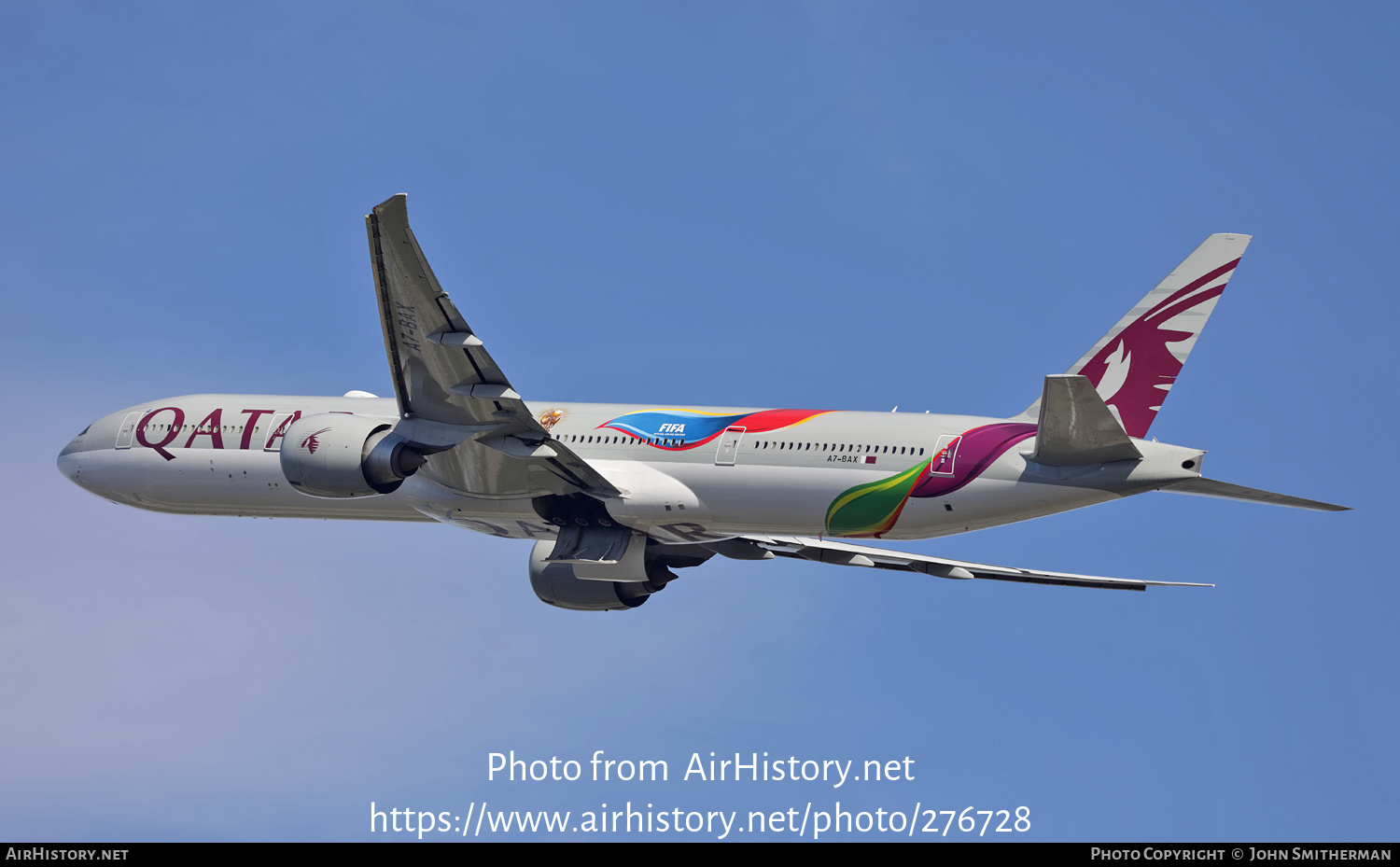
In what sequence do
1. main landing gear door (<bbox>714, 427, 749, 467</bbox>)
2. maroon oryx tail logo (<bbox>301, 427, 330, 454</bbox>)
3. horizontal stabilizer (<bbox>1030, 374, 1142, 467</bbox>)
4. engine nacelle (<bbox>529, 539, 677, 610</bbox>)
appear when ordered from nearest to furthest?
horizontal stabilizer (<bbox>1030, 374, 1142, 467</bbox>)
maroon oryx tail logo (<bbox>301, 427, 330, 454</bbox>)
main landing gear door (<bbox>714, 427, 749, 467</bbox>)
engine nacelle (<bbox>529, 539, 677, 610</bbox>)

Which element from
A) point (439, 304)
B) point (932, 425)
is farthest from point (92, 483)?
point (932, 425)

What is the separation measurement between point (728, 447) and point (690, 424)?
1.28 metres

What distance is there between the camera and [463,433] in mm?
31703

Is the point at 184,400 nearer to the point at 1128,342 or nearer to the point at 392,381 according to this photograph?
the point at 392,381

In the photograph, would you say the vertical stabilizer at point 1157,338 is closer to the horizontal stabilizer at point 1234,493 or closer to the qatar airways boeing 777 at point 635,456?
the qatar airways boeing 777 at point 635,456

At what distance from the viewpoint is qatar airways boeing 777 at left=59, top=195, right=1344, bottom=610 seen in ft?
98.7

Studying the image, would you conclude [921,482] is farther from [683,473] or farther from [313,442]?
[313,442]

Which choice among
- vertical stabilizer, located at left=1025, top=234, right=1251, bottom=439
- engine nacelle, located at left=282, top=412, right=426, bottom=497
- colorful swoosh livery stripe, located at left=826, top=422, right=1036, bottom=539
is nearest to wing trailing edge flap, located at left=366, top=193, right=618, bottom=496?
engine nacelle, located at left=282, top=412, right=426, bottom=497

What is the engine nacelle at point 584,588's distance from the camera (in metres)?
39.0

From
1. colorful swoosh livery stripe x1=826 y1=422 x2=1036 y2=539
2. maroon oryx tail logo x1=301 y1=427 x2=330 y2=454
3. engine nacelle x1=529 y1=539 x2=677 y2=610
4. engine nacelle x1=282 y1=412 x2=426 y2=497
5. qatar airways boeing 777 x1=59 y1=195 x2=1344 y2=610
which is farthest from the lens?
engine nacelle x1=529 y1=539 x2=677 y2=610

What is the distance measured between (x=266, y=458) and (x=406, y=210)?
11.6m

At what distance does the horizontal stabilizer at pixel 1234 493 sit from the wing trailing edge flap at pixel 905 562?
654cm

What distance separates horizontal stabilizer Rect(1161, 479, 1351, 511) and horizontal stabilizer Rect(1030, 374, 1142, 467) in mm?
1226

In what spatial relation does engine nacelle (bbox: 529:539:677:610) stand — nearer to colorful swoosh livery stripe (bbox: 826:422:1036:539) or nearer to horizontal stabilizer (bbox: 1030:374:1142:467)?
colorful swoosh livery stripe (bbox: 826:422:1036:539)
